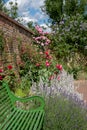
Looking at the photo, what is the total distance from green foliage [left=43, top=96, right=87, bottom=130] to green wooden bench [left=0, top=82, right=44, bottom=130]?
0.12m

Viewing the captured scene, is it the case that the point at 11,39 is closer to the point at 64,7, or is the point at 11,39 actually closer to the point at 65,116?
the point at 65,116

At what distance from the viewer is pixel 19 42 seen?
420 inches

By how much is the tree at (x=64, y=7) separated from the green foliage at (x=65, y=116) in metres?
16.3

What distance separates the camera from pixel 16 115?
13.9 ft

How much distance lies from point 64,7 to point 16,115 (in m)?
16.5

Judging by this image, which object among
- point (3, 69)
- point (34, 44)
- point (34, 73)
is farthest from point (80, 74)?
point (3, 69)

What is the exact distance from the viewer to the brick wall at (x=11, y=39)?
889cm

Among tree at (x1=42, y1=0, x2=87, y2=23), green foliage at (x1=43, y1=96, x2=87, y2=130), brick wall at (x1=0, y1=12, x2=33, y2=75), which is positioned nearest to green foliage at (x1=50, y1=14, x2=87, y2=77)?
tree at (x1=42, y1=0, x2=87, y2=23)

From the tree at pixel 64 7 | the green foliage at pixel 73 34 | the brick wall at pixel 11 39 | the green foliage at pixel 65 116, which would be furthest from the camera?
Result: the tree at pixel 64 7

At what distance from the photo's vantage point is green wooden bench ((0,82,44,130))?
3758mm

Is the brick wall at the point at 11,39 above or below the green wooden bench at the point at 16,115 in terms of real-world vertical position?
above

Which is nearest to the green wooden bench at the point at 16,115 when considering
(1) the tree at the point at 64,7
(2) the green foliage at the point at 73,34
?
(2) the green foliage at the point at 73,34

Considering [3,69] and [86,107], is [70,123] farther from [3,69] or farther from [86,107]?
[3,69]

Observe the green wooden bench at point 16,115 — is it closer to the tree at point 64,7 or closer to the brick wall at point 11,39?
the brick wall at point 11,39
